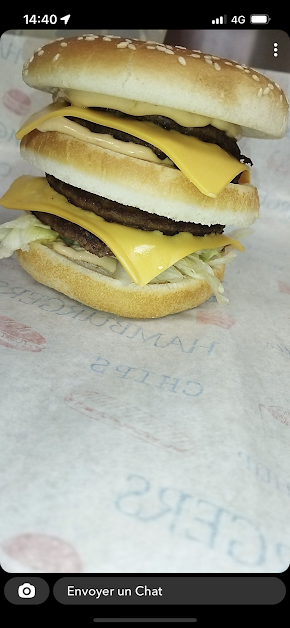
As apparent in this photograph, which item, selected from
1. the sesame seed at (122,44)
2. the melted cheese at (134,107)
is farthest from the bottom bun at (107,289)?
the sesame seed at (122,44)

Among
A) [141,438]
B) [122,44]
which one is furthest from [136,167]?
[141,438]

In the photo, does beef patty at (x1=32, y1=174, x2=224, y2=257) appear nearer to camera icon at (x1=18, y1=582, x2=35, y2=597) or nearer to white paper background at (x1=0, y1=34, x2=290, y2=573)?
white paper background at (x1=0, y1=34, x2=290, y2=573)

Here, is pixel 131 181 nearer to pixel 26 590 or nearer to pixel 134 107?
pixel 134 107

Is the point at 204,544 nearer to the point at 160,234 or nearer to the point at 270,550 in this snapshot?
the point at 270,550
